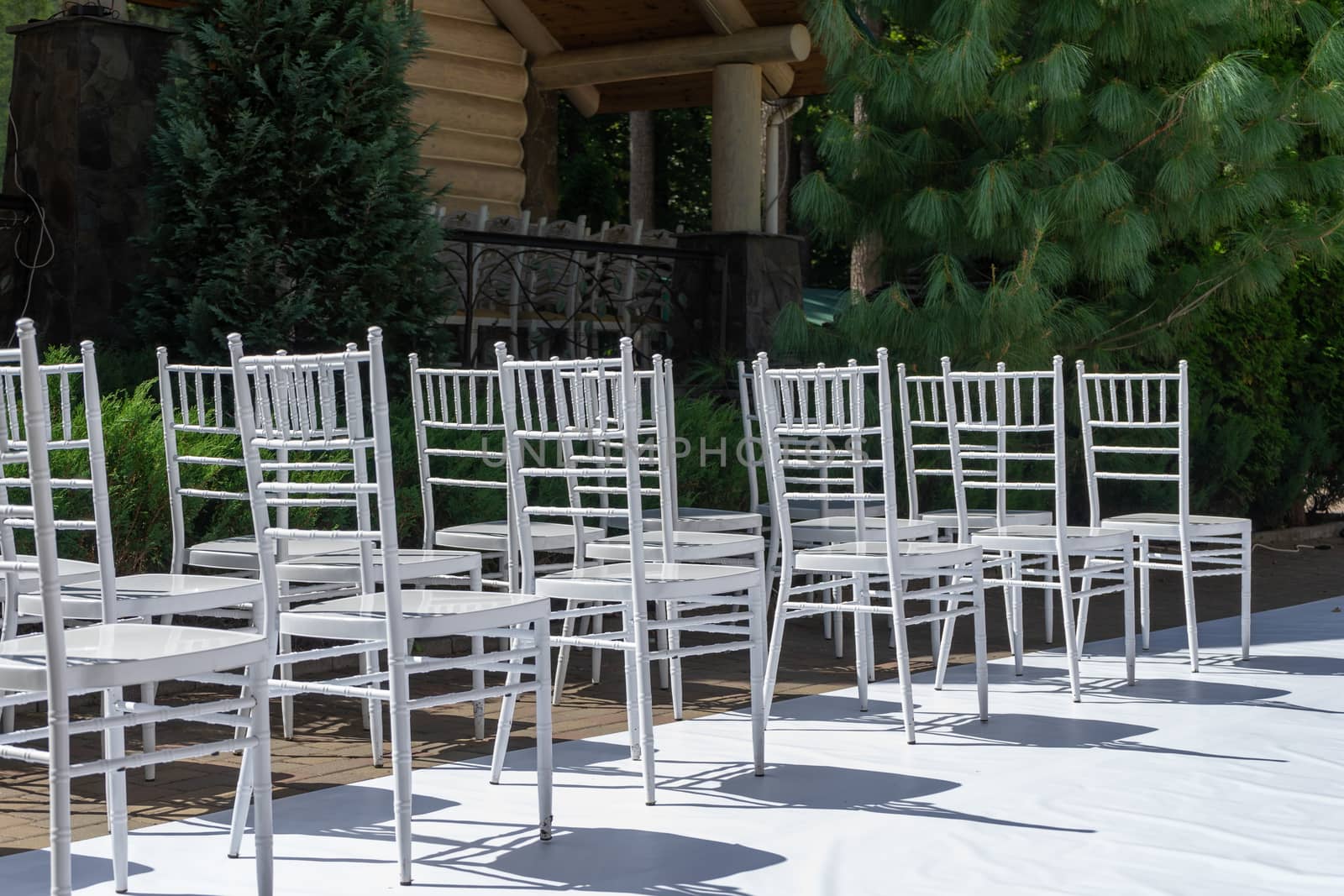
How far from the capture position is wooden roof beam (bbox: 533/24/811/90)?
29.0 ft

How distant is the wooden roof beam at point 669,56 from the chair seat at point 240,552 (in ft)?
17.8

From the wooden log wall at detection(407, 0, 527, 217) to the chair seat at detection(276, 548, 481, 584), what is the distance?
6.40 meters

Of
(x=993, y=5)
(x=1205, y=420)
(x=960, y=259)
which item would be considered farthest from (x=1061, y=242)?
(x=1205, y=420)

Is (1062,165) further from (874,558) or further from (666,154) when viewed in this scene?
(666,154)

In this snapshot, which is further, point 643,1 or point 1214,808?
point 643,1

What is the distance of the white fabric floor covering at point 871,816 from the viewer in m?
2.89

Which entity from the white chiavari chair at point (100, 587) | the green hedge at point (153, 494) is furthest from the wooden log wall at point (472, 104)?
the white chiavari chair at point (100, 587)

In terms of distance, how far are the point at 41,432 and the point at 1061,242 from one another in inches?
234

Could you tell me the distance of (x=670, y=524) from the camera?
13.5ft

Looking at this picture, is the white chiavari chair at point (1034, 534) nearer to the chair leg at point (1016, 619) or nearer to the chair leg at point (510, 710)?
the chair leg at point (1016, 619)

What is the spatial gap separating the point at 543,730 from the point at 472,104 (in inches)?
324

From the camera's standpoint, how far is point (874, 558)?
4098mm

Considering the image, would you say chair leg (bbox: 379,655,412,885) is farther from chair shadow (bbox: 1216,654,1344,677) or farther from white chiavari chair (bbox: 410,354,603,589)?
chair shadow (bbox: 1216,654,1344,677)

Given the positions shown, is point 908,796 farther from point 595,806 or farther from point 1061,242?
point 1061,242
